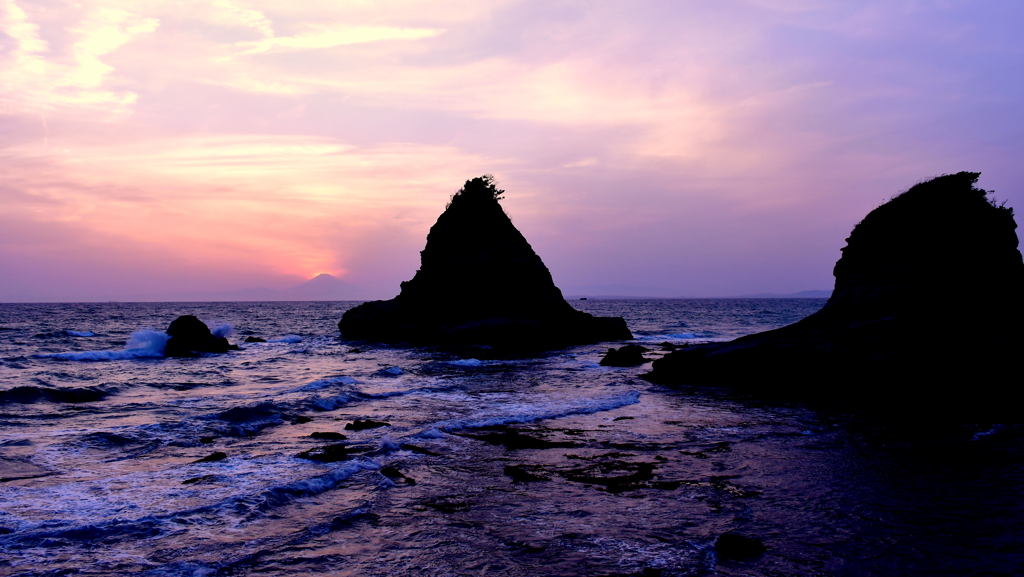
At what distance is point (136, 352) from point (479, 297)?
22672 mm

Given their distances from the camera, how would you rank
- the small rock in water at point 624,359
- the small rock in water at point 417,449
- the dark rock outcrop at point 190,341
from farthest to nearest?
the dark rock outcrop at point 190,341, the small rock in water at point 624,359, the small rock in water at point 417,449

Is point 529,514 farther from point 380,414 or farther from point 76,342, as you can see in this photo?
point 76,342

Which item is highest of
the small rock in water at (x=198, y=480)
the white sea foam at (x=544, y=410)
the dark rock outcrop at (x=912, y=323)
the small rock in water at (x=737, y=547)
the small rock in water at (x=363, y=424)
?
the dark rock outcrop at (x=912, y=323)

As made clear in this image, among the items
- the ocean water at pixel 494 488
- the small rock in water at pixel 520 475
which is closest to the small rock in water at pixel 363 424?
the ocean water at pixel 494 488

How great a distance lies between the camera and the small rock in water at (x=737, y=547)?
6.68 metres

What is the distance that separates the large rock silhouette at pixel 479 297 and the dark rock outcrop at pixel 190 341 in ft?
41.1

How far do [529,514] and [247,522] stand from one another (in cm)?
385

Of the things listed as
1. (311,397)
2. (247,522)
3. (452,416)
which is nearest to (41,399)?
(311,397)

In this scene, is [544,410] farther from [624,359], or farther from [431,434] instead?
[624,359]

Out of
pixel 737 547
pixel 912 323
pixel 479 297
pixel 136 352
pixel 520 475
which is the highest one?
pixel 479 297

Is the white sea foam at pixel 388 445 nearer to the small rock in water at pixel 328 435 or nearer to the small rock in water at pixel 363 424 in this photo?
the small rock in water at pixel 328 435

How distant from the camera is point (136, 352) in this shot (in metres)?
36.7

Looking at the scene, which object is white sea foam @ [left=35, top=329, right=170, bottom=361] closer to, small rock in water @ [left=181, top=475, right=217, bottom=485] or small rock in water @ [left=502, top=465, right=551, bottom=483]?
small rock in water @ [left=181, top=475, right=217, bottom=485]

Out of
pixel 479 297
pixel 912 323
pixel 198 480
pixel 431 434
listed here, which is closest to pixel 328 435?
pixel 431 434
